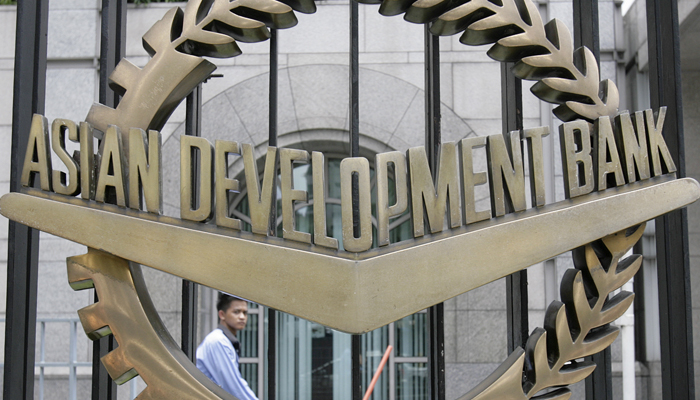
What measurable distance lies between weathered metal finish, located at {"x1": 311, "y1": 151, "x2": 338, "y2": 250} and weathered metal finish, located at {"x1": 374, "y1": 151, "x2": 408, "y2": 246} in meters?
0.13

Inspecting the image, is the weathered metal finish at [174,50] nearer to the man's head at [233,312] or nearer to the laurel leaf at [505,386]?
the laurel leaf at [505,386]

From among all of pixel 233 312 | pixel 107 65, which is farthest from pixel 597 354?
pixel 233 312

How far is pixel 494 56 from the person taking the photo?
175cm

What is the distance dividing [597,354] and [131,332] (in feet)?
4.27

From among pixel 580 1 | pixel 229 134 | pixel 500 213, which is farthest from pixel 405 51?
pixel 500 213

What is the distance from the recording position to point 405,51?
5.34 meters

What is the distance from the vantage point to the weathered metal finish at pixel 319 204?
1.61 meters

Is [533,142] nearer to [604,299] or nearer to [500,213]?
[500,213]

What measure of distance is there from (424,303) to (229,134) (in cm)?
397

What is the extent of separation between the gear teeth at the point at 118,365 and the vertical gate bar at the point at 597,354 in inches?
50.2

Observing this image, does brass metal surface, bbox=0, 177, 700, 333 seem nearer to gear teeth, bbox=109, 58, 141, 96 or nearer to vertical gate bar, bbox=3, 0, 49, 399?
vertical gate bar, bbox=3, 0, 49, 399

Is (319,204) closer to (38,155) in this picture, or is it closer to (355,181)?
(355,181)

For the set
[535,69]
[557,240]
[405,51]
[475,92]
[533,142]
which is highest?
[405,51]

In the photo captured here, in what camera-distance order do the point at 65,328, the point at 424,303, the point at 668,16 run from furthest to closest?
the point at 65,328, the point at 668,16, the point at 424,303
